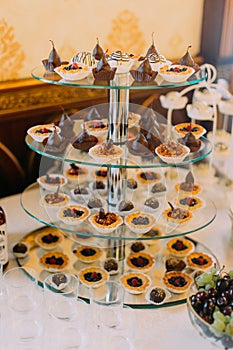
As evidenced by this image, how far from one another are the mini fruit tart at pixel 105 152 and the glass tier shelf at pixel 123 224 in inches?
8.1

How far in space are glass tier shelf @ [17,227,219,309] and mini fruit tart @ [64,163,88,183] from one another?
190 millimetres

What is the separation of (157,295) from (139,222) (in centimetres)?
20

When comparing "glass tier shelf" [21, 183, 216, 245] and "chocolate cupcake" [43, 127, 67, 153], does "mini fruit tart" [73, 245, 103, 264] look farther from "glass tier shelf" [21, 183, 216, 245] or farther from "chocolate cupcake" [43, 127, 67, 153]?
"chocolate cupcake" [43, 127, 67, 153]

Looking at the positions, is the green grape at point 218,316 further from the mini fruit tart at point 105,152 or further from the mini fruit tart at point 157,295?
the mini fruit tart at point 105,152

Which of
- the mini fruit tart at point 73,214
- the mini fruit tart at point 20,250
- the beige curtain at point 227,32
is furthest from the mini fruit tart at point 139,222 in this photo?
the beige curtain at point 227,32

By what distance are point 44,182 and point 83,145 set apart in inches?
14.5

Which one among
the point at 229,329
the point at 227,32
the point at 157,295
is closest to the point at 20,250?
the point at 157,295

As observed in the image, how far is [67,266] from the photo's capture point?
163 centimetres

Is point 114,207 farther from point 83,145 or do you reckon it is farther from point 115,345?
point 115,345

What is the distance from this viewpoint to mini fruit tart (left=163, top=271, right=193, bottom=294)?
1.51m

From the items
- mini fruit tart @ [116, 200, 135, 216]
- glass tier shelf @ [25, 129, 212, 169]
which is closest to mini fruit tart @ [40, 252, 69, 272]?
mini fruit tart @ [116, 200, 135, 216]

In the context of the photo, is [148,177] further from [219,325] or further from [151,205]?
[219,325]

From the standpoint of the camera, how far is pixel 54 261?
1.63 meters

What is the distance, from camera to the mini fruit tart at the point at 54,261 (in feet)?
5.29
